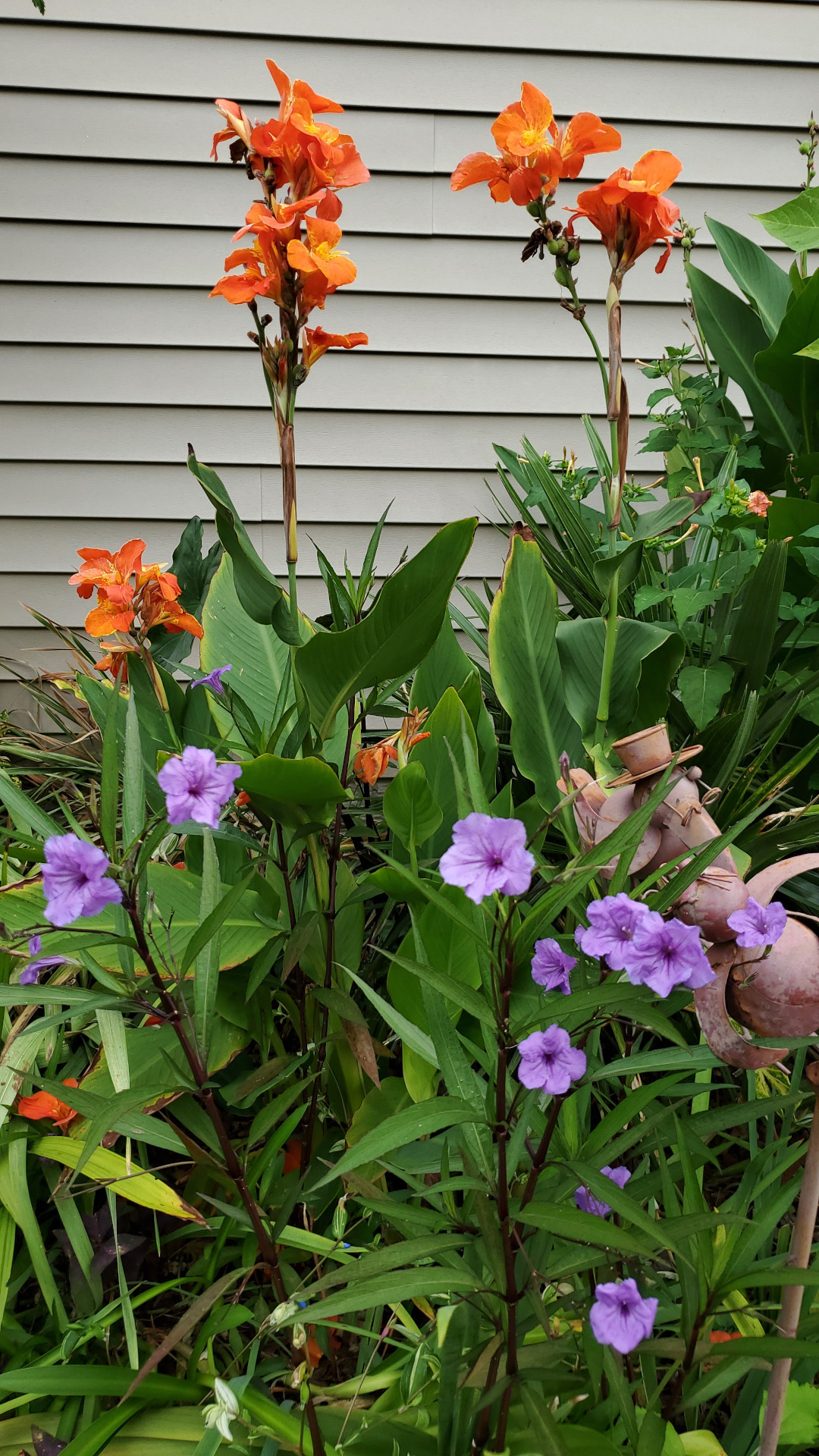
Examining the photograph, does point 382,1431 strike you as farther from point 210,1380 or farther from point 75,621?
point 75,621

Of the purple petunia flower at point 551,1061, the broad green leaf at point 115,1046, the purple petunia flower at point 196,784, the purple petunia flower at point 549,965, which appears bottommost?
the broad green leaf at point 115,1046

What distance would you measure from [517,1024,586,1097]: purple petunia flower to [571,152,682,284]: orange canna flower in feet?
2.73

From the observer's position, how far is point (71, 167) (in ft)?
6.00

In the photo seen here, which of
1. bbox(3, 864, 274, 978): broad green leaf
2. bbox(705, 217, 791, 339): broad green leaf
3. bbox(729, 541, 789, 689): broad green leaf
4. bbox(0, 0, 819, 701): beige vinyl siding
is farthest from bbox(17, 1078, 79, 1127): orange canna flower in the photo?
bbox(705, 217, 791, 339): broad green leaf

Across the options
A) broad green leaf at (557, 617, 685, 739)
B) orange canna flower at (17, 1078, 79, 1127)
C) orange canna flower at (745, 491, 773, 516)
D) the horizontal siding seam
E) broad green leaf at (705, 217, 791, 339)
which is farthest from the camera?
broad green leaf at (705, 217, 791, 339)

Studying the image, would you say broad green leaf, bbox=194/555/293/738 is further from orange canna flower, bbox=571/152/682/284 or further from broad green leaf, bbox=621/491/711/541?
orange canna flower, bbox=571/152/682/284

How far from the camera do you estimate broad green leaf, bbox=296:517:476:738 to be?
2.66ft

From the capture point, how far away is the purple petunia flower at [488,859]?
406 mm

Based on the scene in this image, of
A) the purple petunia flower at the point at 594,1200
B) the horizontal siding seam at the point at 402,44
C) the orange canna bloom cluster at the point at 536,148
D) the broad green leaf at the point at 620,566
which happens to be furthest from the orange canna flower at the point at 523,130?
the horizontal siding seam at the point at 402,44

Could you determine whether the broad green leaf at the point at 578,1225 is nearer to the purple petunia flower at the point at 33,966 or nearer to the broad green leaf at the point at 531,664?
the purple petunia flower at the point at 33,966

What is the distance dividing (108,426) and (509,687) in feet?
4.00

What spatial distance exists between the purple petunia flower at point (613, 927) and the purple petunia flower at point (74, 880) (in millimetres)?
238

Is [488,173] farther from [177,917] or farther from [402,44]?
[402,44]

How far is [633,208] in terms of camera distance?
37.4 inches
